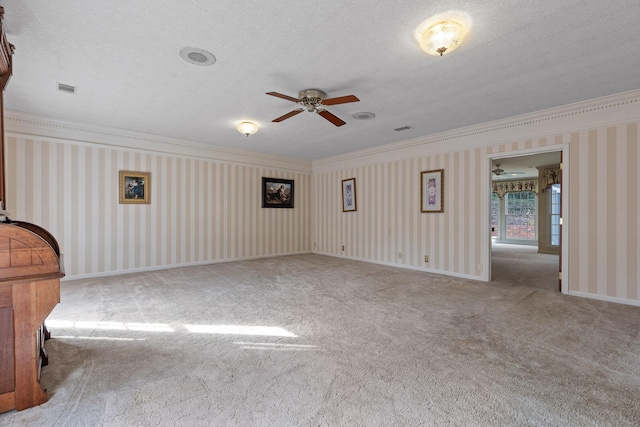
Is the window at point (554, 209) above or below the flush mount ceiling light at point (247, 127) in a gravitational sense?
below

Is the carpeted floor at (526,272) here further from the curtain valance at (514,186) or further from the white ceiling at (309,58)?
the curtain valance at (514,186)

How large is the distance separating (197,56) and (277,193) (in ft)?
15.8

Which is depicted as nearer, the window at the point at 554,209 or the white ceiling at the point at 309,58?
the white ceiling at the point at 309,58

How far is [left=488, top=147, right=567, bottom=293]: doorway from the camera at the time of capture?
4977mm

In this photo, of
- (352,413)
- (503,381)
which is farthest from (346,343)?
(503,381)

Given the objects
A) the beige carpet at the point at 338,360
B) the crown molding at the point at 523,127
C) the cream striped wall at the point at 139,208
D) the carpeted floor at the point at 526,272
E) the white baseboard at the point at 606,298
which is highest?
the crown molding at the point at 523,127

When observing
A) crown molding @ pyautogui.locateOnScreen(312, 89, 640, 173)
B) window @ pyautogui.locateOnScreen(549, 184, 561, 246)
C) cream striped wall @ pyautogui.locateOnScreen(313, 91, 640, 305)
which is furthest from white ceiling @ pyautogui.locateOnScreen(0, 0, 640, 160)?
window @ pyautogui.locateOnScreen(549, 184, 561, 246)

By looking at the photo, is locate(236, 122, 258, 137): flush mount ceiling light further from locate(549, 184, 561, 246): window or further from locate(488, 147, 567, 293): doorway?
locate(549, 184, 561, 246): window

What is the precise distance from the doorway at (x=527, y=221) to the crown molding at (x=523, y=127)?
325 millimetres

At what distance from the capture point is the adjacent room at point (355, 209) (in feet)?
5.67

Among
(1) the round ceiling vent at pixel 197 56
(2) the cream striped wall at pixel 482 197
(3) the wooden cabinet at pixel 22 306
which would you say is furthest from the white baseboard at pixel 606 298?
(3) the wooden cabinet at pixel 22 306

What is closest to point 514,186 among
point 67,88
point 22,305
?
point 67,88

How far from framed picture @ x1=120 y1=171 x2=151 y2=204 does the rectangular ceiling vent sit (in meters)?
1.97

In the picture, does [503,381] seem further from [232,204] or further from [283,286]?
[232,204]
